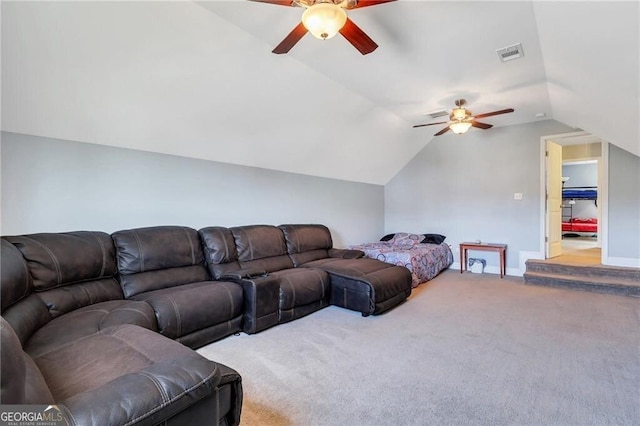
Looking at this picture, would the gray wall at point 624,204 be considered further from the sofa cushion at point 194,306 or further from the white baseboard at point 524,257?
the sofa cushion at point 194,306

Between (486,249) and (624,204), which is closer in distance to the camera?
(624,204)

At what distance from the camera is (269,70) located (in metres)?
3.29

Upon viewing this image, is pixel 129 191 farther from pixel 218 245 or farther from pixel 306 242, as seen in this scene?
pixel 306 242

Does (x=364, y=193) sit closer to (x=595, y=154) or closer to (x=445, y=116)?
(x=445, y=116)

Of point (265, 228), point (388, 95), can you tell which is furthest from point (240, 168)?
point (388, 95)

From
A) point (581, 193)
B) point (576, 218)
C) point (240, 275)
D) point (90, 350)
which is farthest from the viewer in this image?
point (576, 218)

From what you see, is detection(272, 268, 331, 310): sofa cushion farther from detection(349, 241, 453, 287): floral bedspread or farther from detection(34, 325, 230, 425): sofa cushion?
detection(34, 325, 230, 425): sofa cushion

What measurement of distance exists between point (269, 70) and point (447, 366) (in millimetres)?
3190

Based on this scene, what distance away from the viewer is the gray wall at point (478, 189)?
5598mm

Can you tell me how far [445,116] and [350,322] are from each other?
3.75 m

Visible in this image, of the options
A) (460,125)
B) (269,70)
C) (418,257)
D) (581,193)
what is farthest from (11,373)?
(581,193)

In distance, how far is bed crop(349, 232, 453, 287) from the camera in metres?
4.89

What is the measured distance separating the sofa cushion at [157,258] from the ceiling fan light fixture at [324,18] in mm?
2370

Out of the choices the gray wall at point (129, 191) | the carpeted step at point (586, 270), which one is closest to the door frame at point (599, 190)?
the carpeted step at point (586, 270)
